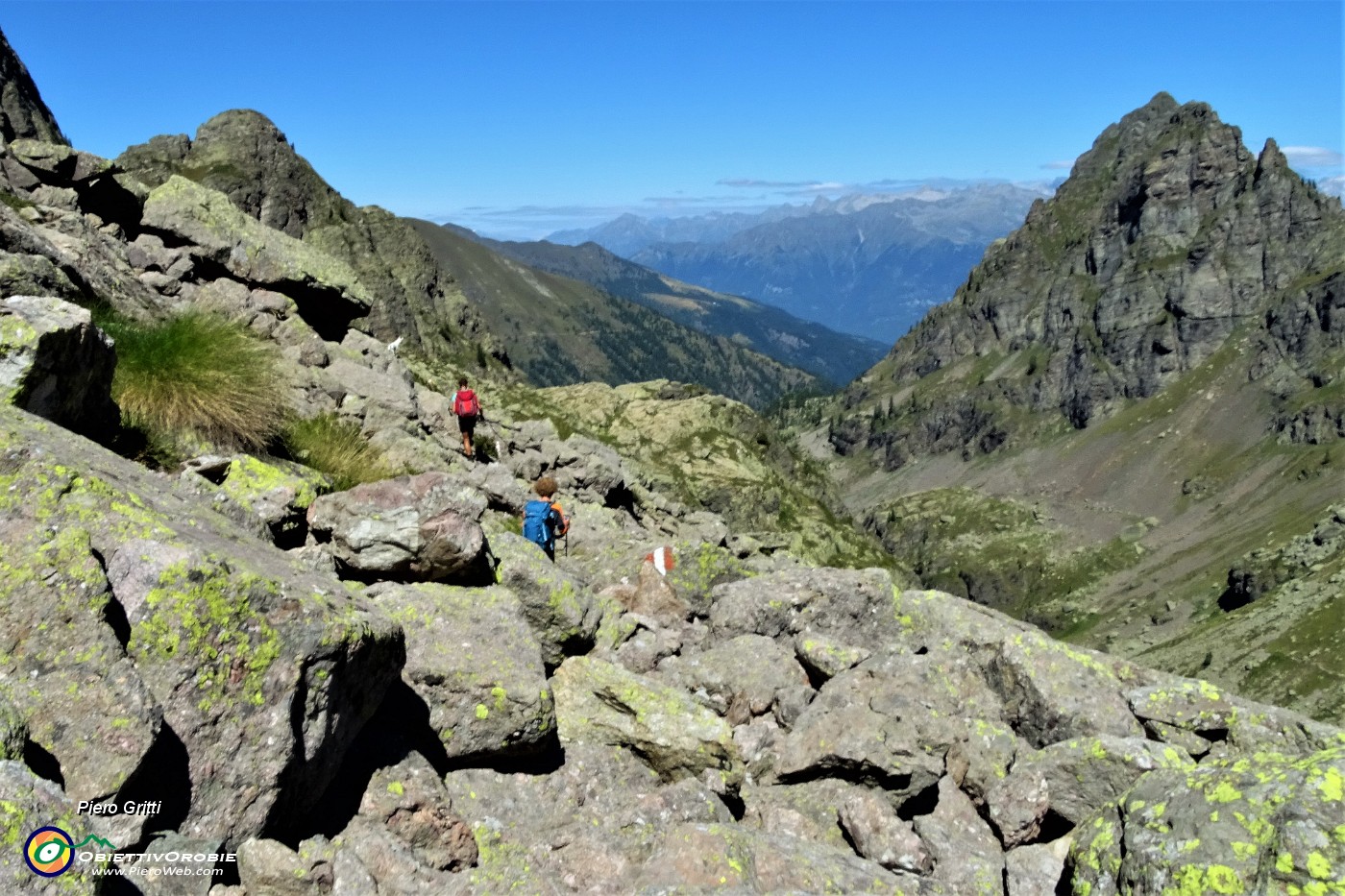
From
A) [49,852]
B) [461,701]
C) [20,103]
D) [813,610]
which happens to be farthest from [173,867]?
[20,103]

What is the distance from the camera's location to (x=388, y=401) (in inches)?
1048

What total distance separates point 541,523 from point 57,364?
9.21 metres

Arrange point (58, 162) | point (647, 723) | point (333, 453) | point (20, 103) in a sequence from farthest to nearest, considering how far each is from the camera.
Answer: point (20, 103) < point (58, 162) < point (333, 453) < point (647, 723)

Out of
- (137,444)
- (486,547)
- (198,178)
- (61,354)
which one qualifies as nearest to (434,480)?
(486,547)

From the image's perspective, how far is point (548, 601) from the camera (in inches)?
550

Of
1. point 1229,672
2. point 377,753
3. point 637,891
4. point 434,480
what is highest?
point 434,480

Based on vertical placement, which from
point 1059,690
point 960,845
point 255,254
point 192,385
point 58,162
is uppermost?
point 58,162

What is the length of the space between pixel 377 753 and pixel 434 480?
516 centimetres

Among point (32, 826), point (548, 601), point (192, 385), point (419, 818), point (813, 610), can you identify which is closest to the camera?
point (32, 826)

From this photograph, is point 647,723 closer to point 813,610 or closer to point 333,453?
point 813,610

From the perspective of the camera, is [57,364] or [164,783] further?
[57,364]

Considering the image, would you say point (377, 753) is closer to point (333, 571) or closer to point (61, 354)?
point (333, 571)

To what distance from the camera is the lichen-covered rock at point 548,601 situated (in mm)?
13828

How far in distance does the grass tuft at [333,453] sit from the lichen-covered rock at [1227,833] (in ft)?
42.8
